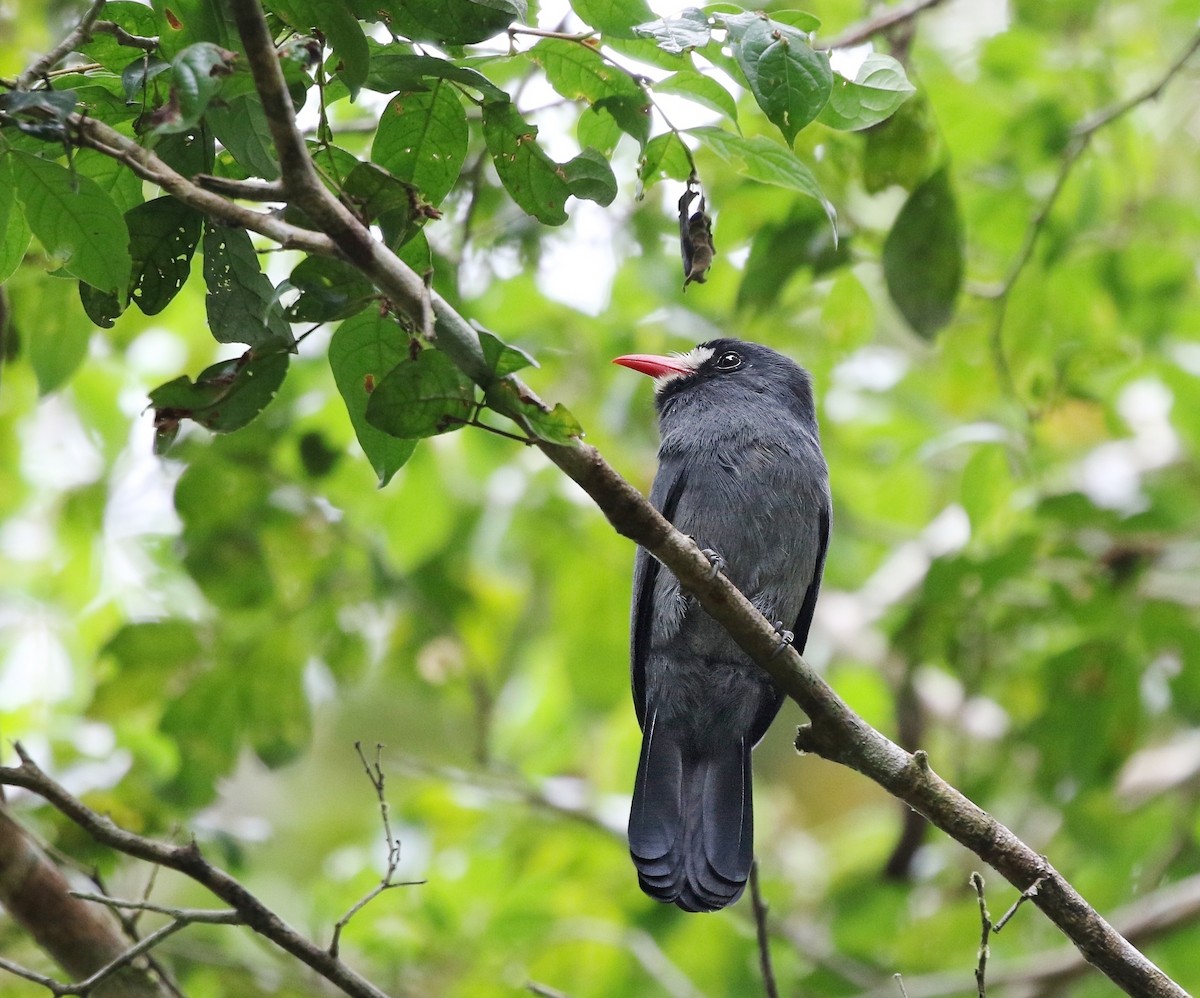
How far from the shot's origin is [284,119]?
175 cm

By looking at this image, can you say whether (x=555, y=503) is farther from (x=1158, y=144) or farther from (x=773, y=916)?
(x=1158, y=144)

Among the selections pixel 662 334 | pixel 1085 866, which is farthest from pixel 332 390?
pixel 1085 866

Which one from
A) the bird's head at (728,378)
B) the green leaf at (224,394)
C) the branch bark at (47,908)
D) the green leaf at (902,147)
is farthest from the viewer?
the bird's head at (728,378)

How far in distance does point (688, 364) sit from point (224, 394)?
8.42 ft

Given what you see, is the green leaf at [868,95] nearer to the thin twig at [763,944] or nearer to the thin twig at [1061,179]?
the thin twig at [763,944]

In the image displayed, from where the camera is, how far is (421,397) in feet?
6.48

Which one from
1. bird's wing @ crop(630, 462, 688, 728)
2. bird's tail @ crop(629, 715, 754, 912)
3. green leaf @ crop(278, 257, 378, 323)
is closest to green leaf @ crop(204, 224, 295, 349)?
green leaf @ crop(278, 257, 378, 323)

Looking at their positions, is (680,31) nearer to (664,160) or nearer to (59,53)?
(664,160)

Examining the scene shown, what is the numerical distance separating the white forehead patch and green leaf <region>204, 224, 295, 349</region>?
236 cm

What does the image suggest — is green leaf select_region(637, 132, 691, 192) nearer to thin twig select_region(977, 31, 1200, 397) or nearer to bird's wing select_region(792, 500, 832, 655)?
bird's wing select_region(792, 500, 832, 655)

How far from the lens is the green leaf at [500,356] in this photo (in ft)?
6.23

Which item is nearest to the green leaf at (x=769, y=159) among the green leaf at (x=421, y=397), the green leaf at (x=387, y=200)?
the green leaf at (x=387, y=200)

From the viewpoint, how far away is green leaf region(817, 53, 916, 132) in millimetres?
2256

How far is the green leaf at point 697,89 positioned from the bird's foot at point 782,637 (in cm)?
101
